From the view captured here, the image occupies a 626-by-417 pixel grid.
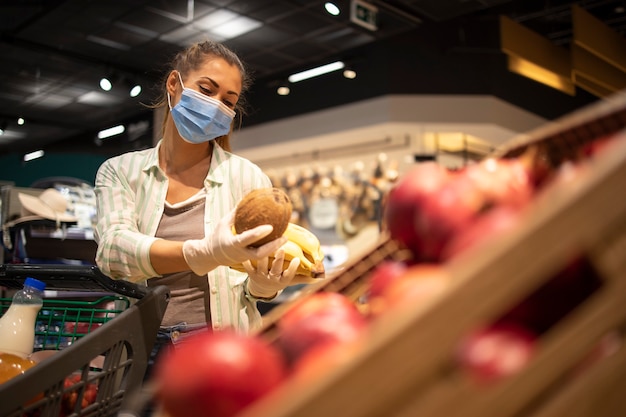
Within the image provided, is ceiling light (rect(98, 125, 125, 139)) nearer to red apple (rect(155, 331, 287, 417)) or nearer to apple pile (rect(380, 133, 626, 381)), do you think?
apple pile (rect(380, 133, 626, 381))

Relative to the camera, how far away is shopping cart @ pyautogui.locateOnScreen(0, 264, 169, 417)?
93 centimetres

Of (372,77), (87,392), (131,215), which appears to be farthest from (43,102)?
(87,392)

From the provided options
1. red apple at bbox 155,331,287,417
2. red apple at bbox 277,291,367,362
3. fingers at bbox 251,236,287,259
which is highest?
fingers at bbox 251,236,287,259

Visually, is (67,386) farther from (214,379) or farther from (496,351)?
(496,351)

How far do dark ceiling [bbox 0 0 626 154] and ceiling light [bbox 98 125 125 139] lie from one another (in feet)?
8.29

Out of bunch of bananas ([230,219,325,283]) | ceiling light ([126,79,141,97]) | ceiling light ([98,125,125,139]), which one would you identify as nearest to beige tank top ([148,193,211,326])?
bunch of bananas ([230,219,325,283])

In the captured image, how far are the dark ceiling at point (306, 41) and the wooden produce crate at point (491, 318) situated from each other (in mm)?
6463

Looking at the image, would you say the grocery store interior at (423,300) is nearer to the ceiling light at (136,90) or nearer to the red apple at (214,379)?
the red apple at (214,379)

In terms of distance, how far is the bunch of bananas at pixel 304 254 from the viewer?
1.99m

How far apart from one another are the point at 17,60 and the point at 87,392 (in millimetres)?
9094

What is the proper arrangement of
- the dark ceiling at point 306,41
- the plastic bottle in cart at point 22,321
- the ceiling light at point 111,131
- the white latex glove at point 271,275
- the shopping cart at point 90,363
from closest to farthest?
the shopping cart at point 90,363 < the plastic bottle in cart at point 22,321 < the white latex glove at point 271,275 < the dark ceiling at point 306,41 < the ceiling light at point 111,131

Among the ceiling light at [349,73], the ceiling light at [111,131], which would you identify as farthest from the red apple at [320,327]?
the ceiling light at [111,131]

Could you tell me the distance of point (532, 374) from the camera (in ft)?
1.55

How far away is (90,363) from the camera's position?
109 cm
